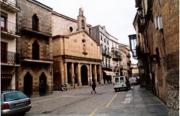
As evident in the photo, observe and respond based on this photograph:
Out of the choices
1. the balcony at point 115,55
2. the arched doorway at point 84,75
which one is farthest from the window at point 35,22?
the balcony at point 115,55

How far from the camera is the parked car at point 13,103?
39.1 ft

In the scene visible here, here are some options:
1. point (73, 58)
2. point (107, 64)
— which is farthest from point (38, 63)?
point (107, 64)

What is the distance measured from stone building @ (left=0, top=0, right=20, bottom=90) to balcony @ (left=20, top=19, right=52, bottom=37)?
188 centimetres

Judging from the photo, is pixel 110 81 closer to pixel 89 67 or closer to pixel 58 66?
pixel 89 67

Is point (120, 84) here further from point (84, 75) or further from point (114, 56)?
point (114, 56)

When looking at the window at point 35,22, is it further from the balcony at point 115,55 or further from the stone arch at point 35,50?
the balcony at point 115,55

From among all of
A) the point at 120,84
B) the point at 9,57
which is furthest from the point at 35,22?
the point at 120,84

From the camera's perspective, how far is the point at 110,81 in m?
62.2

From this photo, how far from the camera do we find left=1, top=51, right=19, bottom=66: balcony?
2458 centimetres

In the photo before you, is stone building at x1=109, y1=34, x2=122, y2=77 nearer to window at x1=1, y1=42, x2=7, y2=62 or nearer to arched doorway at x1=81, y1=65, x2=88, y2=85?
arched doorway at x1=81, y1=65, x2=88, y2=85

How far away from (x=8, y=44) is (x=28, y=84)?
5.77 metres

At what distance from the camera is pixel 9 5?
25.3 meters

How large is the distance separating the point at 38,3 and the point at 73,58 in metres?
15.0

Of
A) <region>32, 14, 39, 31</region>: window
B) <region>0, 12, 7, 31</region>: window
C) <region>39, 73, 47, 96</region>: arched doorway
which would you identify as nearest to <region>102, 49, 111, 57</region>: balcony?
<region>39, 73, 47, 96</region>: arched doorway
